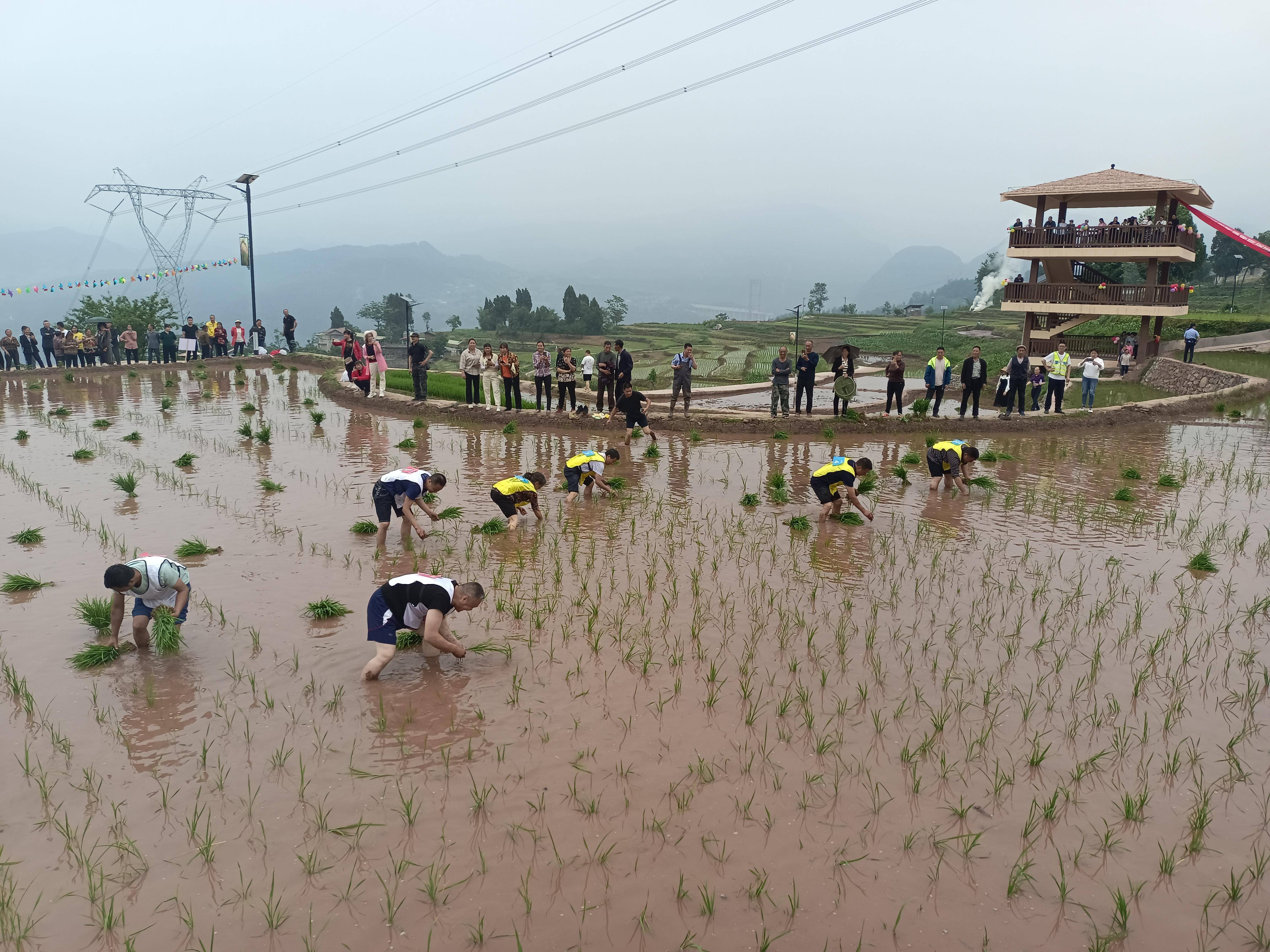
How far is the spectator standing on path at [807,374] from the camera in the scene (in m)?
19.5

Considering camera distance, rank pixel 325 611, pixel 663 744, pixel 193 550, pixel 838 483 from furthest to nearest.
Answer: pixel 838 483 < pixel 193 550 < pixel 325 611 < pixel 663 744

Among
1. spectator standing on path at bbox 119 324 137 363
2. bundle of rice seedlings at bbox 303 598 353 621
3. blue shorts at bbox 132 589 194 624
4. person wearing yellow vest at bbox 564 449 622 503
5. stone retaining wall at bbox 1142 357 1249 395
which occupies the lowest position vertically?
bundle of rice seedlings at bbox 303 598 353 621

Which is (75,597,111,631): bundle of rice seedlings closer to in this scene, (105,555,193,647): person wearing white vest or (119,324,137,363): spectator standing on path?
(105,555,193,647): person wearing white vest

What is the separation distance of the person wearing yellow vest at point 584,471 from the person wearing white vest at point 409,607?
5.57 m

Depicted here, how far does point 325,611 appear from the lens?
8.04m

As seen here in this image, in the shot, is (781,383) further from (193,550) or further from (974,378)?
(193,550)

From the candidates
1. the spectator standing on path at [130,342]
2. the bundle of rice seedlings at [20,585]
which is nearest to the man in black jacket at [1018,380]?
the bundle of rice seedlings at [20,585]

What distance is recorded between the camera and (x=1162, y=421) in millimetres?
21047

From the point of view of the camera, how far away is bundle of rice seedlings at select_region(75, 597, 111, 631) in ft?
25.0

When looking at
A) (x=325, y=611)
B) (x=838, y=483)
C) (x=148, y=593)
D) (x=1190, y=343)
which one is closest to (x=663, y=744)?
(x=325, y=611)

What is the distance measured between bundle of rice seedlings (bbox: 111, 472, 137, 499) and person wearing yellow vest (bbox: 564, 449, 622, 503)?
6.75 metres

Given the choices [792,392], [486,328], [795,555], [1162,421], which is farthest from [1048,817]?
[486,328]

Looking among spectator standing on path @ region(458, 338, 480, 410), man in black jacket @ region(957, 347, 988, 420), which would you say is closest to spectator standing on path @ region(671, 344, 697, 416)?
spectator standing on path @ region(458, 338, 480, 410)

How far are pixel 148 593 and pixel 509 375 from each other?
13791mm
